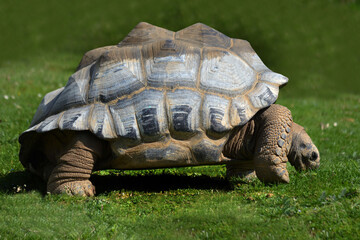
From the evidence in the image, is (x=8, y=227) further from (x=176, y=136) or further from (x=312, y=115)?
(x=312, y=115)

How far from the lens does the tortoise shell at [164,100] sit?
232 inches

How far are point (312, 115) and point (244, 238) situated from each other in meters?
7.80

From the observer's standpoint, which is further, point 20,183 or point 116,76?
point 20,183

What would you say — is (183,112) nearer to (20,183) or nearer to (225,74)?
(225,74)

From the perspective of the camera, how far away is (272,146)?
6117 millimetres

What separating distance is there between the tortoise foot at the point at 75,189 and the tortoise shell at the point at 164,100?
17.0 inches

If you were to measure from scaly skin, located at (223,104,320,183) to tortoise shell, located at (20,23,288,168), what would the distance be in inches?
9.5

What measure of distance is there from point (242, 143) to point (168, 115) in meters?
1.13

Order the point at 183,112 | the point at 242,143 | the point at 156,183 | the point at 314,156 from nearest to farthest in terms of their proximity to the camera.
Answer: the point at 183,112 < the point at 242,143 < the point at 314,156 < the point at 156,183

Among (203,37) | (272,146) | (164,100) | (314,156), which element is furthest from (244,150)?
(203,37)

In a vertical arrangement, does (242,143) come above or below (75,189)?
above

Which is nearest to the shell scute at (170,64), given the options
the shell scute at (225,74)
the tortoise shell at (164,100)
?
the tortoise shell at (164,100)

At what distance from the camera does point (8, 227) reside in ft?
15.9

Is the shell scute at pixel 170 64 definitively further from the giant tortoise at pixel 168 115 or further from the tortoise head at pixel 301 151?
the tortoise head at pixel 301 151
